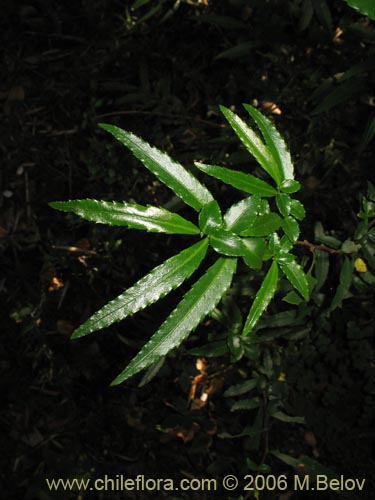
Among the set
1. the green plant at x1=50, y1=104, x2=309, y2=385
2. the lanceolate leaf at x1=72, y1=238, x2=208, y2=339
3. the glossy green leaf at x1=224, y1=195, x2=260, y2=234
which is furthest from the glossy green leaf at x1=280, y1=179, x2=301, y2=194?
the lanceolate leaf at x1=72, y1=238, x2=208, y2=339

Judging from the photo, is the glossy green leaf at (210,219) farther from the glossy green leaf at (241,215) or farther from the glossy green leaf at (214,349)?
the glossy green leaf at (214,349)

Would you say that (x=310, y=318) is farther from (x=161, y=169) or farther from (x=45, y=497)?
(x=45, y=497)

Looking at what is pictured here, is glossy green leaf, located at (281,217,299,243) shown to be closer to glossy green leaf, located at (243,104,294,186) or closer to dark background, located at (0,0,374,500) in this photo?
glossy green leaf, located at (243,104,294,186)

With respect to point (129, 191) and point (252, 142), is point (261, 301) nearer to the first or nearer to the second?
point (252, 142)

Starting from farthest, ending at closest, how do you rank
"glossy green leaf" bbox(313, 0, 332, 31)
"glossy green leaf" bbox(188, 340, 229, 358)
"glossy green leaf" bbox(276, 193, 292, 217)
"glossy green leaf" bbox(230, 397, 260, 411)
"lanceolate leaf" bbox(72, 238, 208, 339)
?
1. "glossy green leaf" bbox(313, 0, 332, 31)
2. "glossy green leaf" bbox(230, 397, 260, 411)
3. "glossy green leaf" bbox(188, 340, 229, 358)
4. "glossy green leaf" bbox(276, 193, 292, 217)
5. "lanceolate leaf" bbox(72, 238, 208, 339)

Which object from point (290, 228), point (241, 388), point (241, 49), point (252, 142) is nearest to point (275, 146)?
point (252, 142)

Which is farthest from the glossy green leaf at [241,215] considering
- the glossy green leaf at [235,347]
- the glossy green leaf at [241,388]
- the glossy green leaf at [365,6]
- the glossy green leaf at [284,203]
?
the glossy green leaf at [241,388]

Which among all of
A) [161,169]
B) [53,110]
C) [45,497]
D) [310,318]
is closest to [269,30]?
[53,110]
